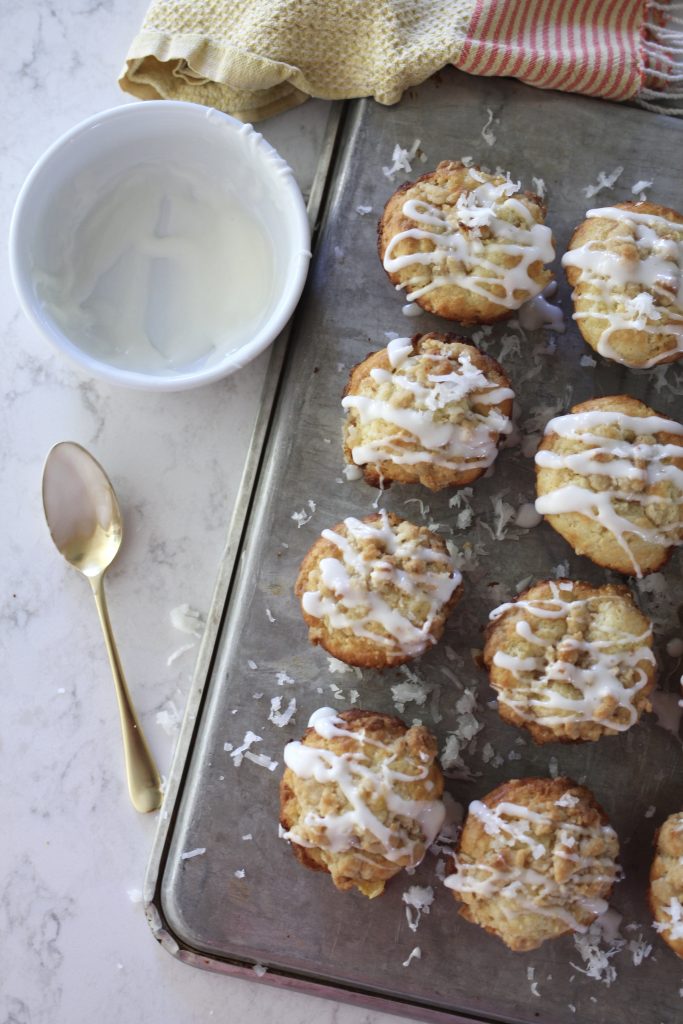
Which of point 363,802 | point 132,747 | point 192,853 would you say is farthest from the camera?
point 132,747

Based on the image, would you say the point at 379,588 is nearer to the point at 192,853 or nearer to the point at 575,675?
the point at 575,675

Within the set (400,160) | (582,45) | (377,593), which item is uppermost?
(582,45)

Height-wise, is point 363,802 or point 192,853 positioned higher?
point 363,802

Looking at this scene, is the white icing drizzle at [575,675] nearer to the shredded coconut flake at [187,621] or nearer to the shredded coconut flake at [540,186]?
the shredded coconut flake at [187,621]

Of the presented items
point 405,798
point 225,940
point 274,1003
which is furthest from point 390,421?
point 274,1003

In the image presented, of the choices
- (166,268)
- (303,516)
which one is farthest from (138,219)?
(303,516)

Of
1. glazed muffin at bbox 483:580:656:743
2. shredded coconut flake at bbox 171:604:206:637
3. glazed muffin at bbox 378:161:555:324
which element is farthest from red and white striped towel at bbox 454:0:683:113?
shredded coconut flake at bbox 171:604:206:637

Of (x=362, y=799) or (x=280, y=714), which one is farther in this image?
(x=280, y=714)
